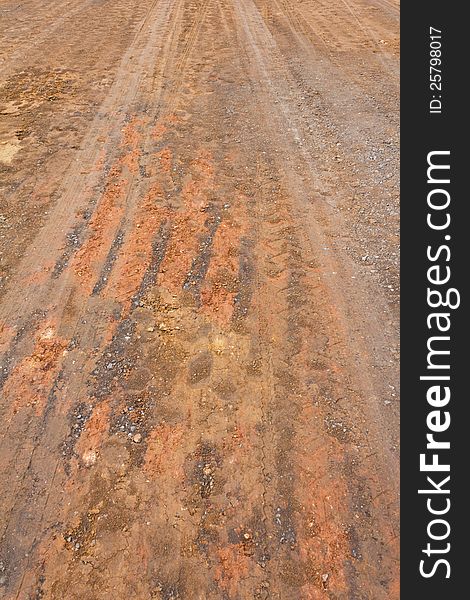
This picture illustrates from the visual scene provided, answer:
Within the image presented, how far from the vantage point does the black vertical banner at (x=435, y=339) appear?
335cm

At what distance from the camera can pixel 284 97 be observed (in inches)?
354

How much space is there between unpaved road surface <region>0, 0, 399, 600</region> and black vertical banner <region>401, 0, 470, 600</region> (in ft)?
0.57

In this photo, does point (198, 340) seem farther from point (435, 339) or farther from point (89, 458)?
point (435, 339)

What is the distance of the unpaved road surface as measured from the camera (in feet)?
11.1

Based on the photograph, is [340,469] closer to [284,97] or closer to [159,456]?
[159,456]

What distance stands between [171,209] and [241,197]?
1033 millimetres

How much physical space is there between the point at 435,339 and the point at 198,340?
2366mm

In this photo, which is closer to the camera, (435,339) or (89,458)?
(89,458)

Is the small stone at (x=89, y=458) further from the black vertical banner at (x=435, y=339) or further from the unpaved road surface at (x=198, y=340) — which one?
the black vertical banner at (x=435, y=339)

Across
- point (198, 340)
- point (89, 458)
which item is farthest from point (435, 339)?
point (89, 458)

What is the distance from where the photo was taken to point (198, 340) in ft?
15.4

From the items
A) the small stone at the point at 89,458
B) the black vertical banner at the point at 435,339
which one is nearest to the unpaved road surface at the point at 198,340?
the small stone at the point at 89,458

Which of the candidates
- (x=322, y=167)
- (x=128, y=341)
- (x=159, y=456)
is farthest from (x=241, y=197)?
(x=159, y=456)

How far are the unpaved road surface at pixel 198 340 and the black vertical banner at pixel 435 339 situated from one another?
175mm
